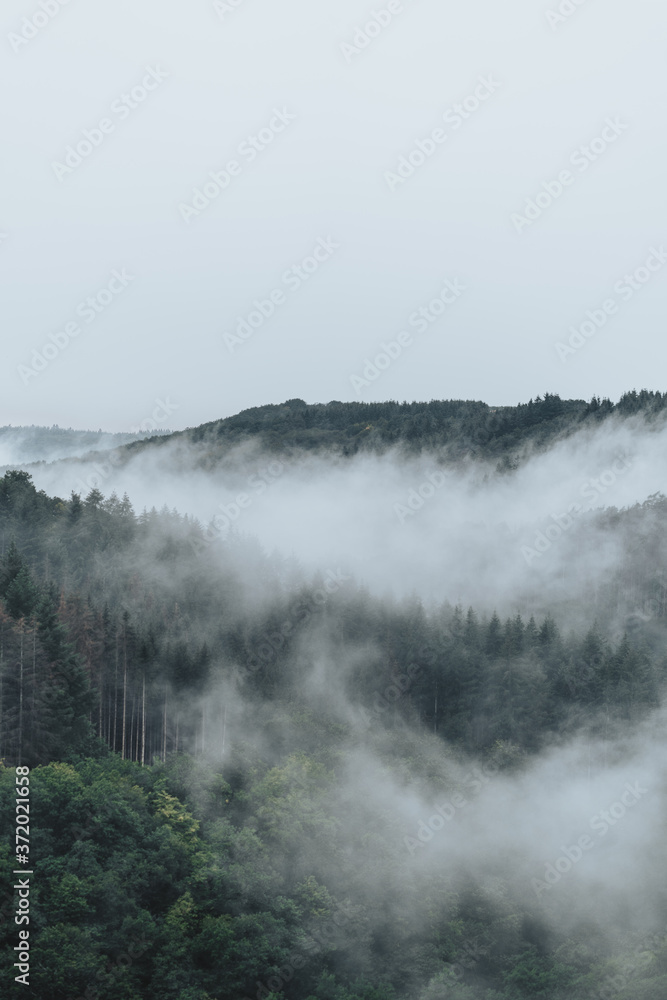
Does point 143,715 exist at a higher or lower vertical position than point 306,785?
higher

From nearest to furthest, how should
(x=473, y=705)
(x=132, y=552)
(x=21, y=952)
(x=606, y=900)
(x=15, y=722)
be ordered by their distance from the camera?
(x=21, y=952) → (x=15, y=722) → (x=606, y=900) → (x=473, y=705) → (x=132, y=552)

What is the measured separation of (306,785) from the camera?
7806cm

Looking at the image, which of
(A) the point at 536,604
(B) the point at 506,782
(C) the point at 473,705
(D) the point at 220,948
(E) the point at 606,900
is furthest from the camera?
(A) the point at 536,604

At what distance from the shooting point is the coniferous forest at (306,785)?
2156 inches

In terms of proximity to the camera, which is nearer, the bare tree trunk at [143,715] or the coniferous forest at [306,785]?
the coniferous forest at [306,785]

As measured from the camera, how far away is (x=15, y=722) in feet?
198

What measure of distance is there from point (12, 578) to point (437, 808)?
48.7 meters

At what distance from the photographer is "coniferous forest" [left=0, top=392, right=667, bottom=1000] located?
180 ft

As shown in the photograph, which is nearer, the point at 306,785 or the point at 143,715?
the point at 306,785

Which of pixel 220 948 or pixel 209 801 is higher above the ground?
pixel 209 801

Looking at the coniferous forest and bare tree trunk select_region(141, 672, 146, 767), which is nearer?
the coniferous forest

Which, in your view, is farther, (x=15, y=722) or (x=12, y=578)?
(x=12, y=578)

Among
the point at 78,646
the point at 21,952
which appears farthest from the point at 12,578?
the point at 21,952

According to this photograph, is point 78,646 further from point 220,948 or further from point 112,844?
point 220,948
